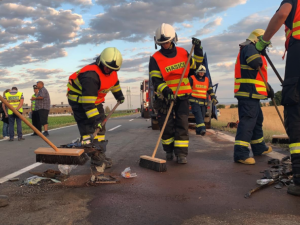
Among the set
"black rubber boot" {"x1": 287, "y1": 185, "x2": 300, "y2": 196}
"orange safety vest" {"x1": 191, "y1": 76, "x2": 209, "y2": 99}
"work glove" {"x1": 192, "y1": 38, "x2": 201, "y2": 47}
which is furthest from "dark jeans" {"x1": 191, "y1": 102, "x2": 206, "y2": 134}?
"black rubber boot" {"x1": 287, "y1": 185, "x2": 300, "y2": 196}

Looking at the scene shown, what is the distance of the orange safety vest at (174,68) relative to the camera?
5254mm

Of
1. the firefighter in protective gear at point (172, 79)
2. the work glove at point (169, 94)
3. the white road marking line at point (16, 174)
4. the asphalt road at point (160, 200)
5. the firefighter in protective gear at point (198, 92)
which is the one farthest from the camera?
the firefighter in protective gear at point (198, 92)

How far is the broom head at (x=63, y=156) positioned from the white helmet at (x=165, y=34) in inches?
94.2

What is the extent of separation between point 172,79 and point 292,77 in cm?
243

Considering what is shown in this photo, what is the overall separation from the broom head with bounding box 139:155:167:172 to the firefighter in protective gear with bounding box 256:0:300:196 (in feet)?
5.99

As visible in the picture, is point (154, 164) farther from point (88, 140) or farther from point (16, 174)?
point (16, 174)

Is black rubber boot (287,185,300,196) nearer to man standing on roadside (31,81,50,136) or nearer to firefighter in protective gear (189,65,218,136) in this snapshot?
firefighter in protective gear (189,65,218,136)

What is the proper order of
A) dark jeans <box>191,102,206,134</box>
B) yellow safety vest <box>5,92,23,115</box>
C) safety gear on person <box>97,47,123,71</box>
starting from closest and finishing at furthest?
1. safety gear on person <box>97,47,123,71</box>
2. dark jeans <box>191,102,206,134</box>
3. yellow safety vest <box>5,92,23,115</box>

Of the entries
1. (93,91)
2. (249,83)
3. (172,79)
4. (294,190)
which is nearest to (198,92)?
(172,79)

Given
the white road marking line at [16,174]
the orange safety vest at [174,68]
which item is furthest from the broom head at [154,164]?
the white road marking line at [16,174]

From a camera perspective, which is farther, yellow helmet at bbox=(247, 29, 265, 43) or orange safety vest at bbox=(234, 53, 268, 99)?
yellow helmet at bbox=(247, 29, 265, 43)

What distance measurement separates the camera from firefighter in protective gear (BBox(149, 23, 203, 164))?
→ 16.9 ft

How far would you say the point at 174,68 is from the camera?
207 inches

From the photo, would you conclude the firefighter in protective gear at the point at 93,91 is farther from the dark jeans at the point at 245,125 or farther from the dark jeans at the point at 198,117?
the dark jeans at the point at 198,117
